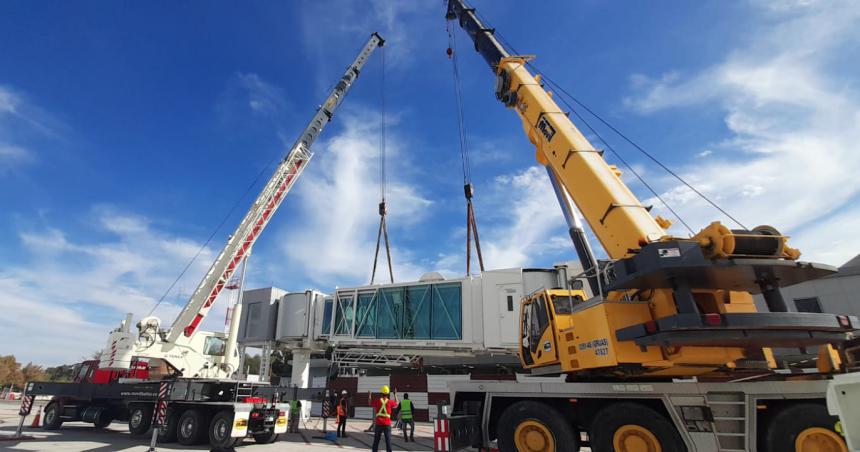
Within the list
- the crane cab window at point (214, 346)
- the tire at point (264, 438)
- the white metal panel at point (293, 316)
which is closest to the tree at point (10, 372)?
the white metal panel at point (293, 316)

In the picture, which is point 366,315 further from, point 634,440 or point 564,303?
point 634,440

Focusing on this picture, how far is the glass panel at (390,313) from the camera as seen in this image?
24.4 metres

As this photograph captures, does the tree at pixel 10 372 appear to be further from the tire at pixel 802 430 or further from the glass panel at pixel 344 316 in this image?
the tire at pixel 802 430

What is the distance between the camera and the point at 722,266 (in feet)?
18.6

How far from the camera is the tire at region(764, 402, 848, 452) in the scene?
6.03 metres

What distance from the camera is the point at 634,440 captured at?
7012 millimetres

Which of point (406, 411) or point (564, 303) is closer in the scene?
point (564, 303)

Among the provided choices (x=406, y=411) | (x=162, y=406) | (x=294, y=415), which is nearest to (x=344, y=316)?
(x=294, y=415)

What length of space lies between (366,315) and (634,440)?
19895 mm

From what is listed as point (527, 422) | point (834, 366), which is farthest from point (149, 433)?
point (834, 366)

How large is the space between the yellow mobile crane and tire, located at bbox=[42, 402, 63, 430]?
52.9 feet

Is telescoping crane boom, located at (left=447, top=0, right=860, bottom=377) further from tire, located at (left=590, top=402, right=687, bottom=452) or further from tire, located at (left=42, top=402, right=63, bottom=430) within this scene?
tire, located at (left=42, top=402, right=63, bottom=430)

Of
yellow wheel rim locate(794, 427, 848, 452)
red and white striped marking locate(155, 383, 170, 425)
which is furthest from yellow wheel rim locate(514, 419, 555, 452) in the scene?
red and white striped marking locate(155, 383, 170, 425)

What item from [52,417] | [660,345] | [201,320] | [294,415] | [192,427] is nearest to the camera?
[660,345]
